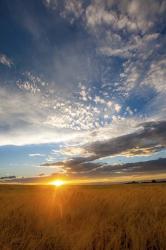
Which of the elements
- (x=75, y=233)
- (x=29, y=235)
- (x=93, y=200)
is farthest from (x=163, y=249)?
(x=93, y=200)

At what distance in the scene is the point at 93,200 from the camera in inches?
311

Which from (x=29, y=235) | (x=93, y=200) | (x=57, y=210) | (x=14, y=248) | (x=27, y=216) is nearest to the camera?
(x=14, y=248)

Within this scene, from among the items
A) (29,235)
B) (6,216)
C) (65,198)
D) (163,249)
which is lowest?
(163,249)

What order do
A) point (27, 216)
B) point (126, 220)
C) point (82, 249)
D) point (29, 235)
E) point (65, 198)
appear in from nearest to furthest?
point (82, 249)
point (29, 235)
point (126, 220)
point (27, 216)
point (65, 198)

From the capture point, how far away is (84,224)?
572 centimetres

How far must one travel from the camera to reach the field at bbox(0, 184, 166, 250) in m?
4.47

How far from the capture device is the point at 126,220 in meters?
5.86

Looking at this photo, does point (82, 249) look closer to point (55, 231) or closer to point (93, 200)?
point (55, 231)

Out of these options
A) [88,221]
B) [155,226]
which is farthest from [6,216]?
[155,226]

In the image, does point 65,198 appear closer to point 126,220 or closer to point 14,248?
point 126,220

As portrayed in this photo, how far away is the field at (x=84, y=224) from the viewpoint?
447 centimetres

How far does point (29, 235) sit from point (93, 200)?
3.32 metres

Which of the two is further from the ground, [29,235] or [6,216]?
[6,216]

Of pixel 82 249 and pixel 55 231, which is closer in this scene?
pixel 82 249
